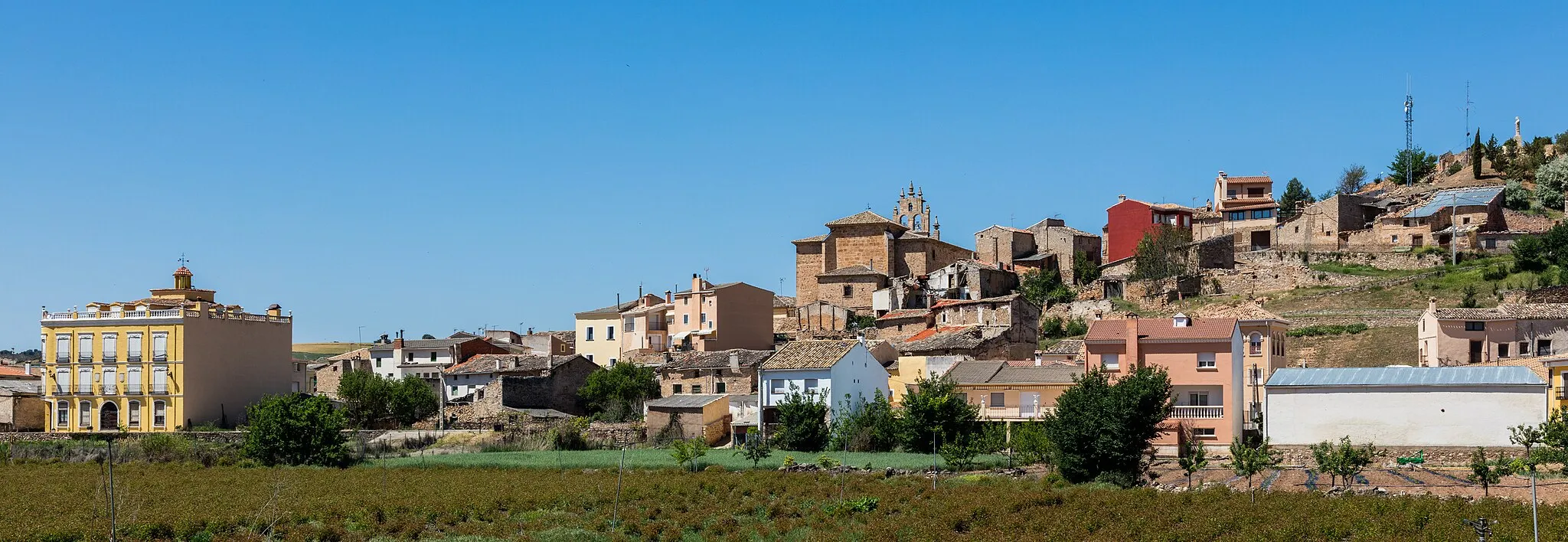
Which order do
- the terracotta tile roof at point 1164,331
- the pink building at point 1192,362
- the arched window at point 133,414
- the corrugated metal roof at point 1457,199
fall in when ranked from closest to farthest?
the pink building at point 1192,362 < the terracotta tile roof at point 1164,331 < the arched window at point 133,414 < the corrugated metal roof at point 1457,199

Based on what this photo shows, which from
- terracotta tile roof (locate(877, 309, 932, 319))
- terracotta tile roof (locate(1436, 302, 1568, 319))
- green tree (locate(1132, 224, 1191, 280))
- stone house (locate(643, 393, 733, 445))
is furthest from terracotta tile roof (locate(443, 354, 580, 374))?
terracotta tile roof (locate(1436, 302, 1568, 319))

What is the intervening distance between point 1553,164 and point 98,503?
73.5m

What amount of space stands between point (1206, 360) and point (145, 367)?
3964 centimetres

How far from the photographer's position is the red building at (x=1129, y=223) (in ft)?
265

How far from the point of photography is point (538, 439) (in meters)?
53.1

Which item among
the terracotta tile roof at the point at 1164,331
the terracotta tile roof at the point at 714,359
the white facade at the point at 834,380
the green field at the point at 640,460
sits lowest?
the green field at the point at 640,460

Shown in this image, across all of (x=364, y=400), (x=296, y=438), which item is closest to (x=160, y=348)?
(x=364, y=400)

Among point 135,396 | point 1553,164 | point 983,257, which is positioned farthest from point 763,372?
point 1553,164

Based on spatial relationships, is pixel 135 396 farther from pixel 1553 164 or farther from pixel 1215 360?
pixel 1553 164

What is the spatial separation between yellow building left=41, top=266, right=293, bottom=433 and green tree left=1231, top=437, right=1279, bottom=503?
39.5 m

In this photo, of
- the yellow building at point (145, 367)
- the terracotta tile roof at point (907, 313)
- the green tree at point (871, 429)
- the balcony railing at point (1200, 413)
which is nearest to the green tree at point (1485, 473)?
the balcony railing at point (1200, 413)

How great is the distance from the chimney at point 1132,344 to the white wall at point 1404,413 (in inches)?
167

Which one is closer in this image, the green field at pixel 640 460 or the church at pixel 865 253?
the green field at pixel 640 460

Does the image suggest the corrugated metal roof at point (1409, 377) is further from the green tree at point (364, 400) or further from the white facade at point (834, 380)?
the green tree at point (364, 400)
